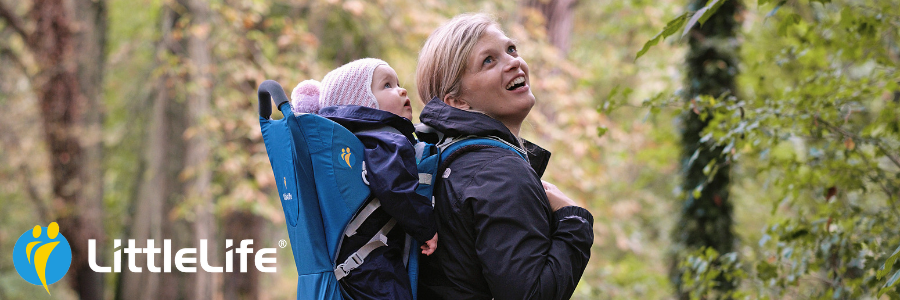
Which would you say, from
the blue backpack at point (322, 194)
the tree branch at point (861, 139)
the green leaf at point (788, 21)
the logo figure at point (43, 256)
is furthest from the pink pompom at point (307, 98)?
the logo figure at point (43, 256)

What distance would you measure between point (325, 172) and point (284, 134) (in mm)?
142

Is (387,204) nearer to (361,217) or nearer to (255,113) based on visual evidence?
(361,217)

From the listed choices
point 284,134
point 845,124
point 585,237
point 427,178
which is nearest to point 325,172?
point 284,134

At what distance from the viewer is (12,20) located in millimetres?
9133

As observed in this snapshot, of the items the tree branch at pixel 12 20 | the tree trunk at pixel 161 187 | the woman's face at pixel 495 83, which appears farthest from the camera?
the tree branch at pixel 12 20

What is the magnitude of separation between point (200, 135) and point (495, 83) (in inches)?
277

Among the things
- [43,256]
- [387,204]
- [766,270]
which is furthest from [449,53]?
[43,256]

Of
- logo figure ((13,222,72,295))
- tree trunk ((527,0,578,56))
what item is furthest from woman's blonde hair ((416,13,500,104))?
tree trunk ((527,0,578,56))

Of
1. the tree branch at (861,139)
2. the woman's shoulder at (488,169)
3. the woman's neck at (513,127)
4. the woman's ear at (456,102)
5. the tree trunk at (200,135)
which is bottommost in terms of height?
the tree trunk at (200,135)

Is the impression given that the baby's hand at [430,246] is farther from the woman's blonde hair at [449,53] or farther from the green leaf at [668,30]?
the green leaf at [668,30]

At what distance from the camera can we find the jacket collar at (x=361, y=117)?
1.81m

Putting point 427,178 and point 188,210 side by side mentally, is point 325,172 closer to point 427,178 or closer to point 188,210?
point 427,178

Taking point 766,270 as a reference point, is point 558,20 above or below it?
below

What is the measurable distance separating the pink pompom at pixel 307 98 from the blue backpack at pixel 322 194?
0.99 ft
